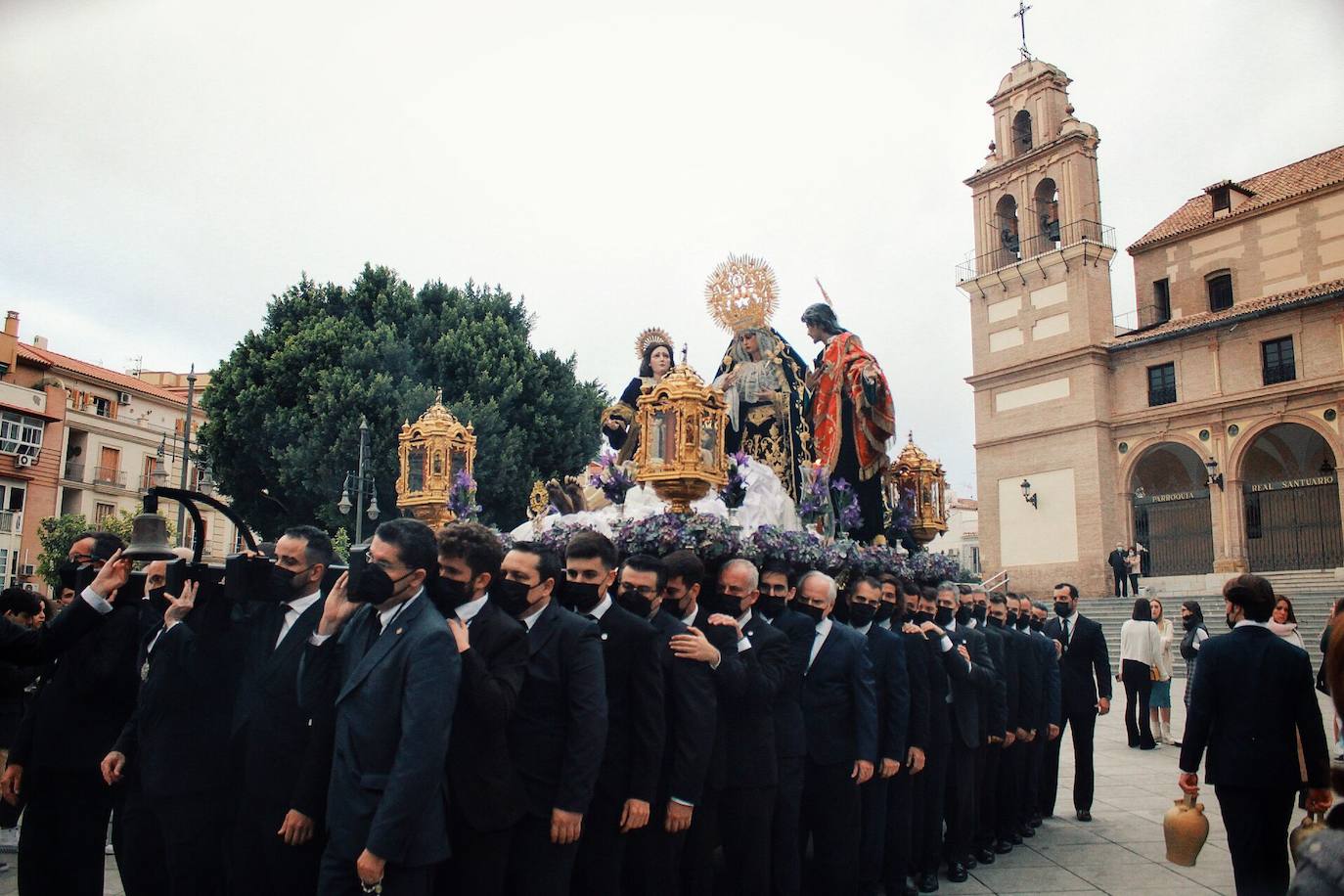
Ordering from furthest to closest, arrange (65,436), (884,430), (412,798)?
(65,436), (884,430), (412,798)

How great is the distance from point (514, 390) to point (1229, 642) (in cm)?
1968

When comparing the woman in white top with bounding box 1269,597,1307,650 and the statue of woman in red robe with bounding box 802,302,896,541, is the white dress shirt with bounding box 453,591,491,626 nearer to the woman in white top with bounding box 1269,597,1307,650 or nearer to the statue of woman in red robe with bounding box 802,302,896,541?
the statue of woman in red robe with bounding box 802,302,896,541

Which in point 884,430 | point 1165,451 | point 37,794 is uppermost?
point 1165,451

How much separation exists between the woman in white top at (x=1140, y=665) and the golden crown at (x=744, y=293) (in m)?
6.39

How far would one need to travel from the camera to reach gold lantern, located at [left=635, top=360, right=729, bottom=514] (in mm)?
8289

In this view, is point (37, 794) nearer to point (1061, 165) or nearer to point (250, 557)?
point (250, 557)

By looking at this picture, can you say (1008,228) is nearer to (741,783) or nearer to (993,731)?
(993,731)

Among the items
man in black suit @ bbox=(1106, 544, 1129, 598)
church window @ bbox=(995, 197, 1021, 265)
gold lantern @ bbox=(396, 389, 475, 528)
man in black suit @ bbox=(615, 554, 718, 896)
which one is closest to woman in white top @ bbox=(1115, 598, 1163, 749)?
gold lantern @ bbox=(396, 389, 475, 528)

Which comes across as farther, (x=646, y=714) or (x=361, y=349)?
(x=361, y=349)

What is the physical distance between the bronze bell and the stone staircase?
792 inches

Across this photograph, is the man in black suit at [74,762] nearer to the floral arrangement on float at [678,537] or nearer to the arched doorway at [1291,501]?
the floral arrangement on float at [678,537]

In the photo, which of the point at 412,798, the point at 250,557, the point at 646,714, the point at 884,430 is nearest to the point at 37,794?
the point at 250,557

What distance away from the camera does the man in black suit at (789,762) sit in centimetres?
539

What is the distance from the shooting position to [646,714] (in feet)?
14.7
